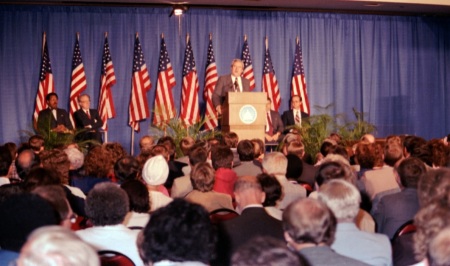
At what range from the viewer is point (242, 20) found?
14.0 m

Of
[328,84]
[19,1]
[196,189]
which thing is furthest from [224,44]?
[196,189]

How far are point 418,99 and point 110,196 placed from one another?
493 inches

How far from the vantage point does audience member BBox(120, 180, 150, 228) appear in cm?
441

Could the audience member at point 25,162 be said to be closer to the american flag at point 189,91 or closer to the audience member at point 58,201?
the audience member at point 58,201

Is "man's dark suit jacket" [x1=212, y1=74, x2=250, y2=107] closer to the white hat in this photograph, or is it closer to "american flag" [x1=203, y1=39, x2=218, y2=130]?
"american flag" [x1=203, y1=39, x2=218, y2=130]

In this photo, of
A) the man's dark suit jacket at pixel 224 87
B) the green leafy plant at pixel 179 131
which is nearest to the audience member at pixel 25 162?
the green leafy plant at pixel 179 131

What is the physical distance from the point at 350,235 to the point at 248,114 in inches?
266

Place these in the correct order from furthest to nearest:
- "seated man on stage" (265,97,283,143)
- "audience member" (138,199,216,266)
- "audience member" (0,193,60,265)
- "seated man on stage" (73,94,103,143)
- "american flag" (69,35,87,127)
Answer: "american flag" (69,35,87,127) → "seated man on stage" (265,97,283,143) → "seated man on stage" (73,94,103,143) → "audience member" (0,193,60,265) → "audience member" (138,199,216,266)

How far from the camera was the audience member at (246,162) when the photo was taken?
682 centimetres

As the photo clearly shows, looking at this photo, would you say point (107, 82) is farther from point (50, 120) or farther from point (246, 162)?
point (246, 162)

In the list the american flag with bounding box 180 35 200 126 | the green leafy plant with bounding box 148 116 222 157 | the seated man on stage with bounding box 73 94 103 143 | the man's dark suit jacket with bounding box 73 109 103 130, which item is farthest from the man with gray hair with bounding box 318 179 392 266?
the american flag with bounding box 180 35 200 126

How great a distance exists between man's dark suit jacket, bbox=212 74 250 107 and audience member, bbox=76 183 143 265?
8.18 meters

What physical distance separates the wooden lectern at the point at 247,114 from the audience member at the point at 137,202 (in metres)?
5.93

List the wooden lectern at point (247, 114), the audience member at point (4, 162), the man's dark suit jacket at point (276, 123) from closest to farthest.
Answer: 1. the audience member at point (4, 162)
2. the wooden lectern at point (247, 114)
3. the man's dark suit jacket at point (276, 123)
